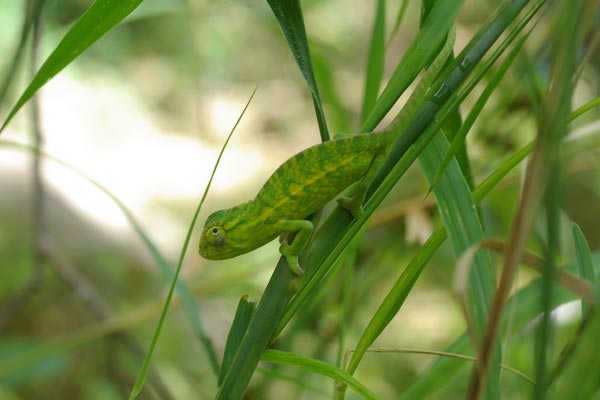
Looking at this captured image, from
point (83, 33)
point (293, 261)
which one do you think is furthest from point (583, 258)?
point (83, 33)

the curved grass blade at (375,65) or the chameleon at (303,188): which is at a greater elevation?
the curved grass blade at (375,65)

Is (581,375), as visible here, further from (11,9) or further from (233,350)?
(11,9)

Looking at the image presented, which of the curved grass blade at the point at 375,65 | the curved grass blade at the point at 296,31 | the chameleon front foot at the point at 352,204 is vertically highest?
the curved grass blade at the point at 375,65

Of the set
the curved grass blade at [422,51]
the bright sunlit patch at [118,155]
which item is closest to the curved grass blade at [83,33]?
the curved grass blade at [422,51]

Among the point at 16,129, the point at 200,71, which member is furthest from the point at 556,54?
the point at 200,71

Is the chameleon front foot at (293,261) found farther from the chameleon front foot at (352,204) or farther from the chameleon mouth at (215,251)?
the chameleon mouth at (215,251)

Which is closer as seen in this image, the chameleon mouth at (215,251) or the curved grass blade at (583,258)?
the curved grass blade at (583,258)
